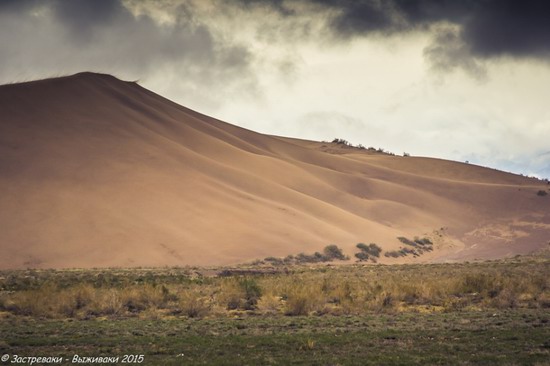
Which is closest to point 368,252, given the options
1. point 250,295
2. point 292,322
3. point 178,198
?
point 178,198

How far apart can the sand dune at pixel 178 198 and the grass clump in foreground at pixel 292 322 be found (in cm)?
1566

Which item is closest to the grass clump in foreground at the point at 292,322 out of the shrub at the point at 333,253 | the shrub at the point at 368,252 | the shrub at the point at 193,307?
the shrub at the point at 193,307

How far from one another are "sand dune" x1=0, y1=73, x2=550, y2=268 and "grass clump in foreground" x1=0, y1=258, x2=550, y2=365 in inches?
616

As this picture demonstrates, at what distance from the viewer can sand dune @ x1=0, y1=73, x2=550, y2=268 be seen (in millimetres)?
42750

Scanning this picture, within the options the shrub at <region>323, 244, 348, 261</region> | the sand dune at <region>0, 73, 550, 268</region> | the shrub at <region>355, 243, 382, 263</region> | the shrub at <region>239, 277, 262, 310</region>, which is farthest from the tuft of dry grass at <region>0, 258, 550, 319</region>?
the shrub at <region>355, 243, 382, 263</region>

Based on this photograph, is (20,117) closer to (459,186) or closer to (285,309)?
(285,309)

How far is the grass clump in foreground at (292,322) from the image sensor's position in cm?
1283

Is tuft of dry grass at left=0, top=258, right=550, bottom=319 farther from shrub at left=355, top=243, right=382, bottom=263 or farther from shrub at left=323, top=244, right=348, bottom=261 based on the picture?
shrub at left=355, top=243, right=382, bottom=263

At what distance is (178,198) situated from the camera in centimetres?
5047

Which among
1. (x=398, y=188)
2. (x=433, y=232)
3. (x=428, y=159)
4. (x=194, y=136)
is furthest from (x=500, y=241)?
(x=428, y=159)

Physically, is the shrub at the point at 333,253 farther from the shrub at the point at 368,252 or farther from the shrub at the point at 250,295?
the shrub at the point at 250,295

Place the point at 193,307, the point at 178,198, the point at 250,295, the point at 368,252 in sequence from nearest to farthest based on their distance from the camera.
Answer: the point at 193,307
the point at 250,295
the point at 178,198
the point at 368,252

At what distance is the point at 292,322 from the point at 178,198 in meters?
34.3

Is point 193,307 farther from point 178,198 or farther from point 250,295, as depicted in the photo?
point 178,198
